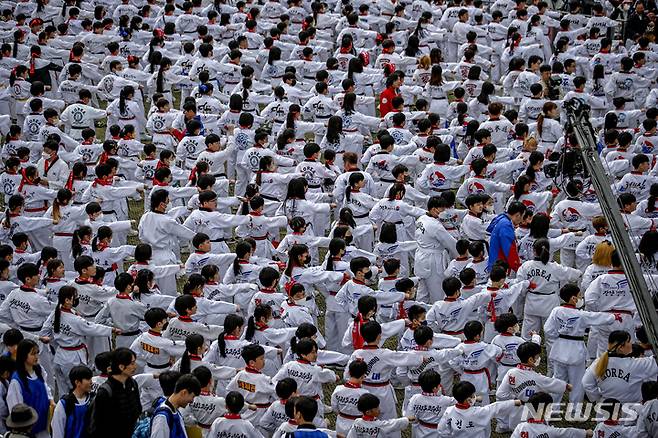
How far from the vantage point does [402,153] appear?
16953 millimetres

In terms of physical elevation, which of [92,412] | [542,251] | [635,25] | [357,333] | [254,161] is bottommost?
[92,412]

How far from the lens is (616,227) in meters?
10.6

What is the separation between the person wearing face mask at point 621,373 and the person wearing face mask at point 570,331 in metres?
0.68

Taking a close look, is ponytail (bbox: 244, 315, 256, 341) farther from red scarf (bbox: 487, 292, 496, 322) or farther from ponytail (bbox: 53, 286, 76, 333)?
red scarf (bbox: 487, 292, 496, 322)

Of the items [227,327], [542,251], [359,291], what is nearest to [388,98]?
[542,251]

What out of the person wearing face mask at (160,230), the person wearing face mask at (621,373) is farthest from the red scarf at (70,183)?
the person wearing face mask at (621,373)

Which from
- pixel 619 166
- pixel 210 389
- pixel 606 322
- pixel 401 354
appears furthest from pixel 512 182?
pixel 210 389

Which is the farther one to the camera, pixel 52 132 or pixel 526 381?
pixel 52 132

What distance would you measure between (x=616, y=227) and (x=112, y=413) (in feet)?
16.5

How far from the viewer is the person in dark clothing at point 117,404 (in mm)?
10109

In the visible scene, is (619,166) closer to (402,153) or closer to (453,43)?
(402,153)

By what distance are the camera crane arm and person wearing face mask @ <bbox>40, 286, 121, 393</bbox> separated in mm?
5469

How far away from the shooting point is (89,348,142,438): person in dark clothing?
1011 cm

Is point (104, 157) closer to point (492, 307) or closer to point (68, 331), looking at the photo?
point (68, 331)
